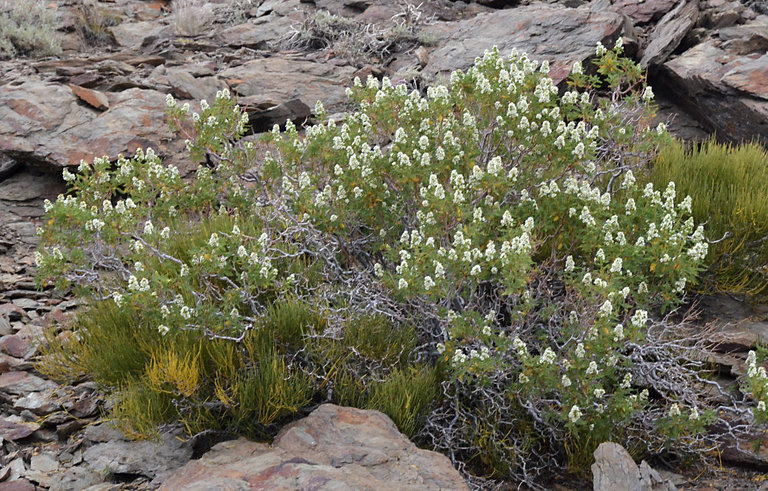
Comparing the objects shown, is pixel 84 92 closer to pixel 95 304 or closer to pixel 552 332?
pixel 95 304

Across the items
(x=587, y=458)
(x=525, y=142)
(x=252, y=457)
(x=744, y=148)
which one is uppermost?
(x=525, y=142)

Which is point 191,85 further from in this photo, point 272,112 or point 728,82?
point 728,82

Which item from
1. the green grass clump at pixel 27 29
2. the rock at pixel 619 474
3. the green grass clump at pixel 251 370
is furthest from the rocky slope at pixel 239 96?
the rock at pixel 619 474

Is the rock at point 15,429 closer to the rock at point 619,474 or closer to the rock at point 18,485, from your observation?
the rock at point 18,485

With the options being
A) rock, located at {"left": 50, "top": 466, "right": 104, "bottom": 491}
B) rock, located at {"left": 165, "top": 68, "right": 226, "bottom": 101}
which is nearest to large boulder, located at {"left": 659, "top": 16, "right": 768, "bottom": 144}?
rock, located at {"left": 165, "top": 68, "right": 226, "bottom": 101}

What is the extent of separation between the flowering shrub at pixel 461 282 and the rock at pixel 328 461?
23cm

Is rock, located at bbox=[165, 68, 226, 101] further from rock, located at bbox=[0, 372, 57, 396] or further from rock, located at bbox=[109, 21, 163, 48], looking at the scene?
rock, located at bbox=[0, 372, 57, 396]

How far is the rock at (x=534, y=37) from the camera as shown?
29.5ft

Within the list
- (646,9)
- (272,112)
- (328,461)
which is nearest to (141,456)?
(328,461)

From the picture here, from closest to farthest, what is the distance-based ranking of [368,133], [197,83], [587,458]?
1. [587,458]
2. [368,133]
3. [197,83]

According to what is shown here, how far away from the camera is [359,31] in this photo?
11.4 meters

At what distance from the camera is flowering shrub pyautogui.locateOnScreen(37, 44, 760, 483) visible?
3953 mm

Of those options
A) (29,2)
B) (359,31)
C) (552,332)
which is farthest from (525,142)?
(29,2)

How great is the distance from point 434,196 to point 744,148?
145 inches
